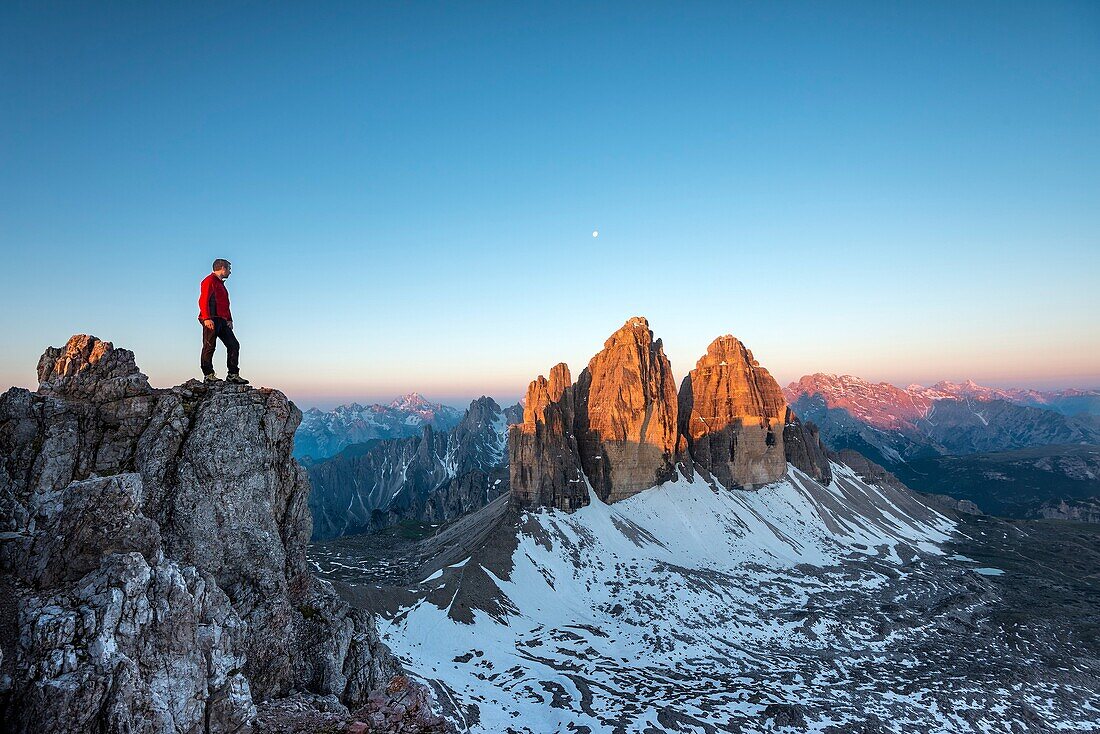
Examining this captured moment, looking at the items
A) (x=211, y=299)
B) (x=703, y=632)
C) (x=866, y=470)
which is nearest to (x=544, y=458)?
(x=703, y=632)

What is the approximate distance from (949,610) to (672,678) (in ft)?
173

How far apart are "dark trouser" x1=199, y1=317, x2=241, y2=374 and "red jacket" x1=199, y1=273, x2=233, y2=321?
0.78 ft

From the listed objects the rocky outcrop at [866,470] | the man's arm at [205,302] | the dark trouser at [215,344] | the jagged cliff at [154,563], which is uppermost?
the man's arm at [205,302]

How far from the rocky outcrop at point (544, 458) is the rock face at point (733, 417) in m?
37.3

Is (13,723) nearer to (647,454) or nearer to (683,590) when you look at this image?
(683,590)

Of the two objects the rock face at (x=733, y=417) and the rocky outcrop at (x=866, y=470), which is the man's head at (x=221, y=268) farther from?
the rocky outcrop at (x=866, y=470)

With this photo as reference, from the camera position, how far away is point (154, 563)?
13000mm

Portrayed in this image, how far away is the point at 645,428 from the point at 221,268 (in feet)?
322

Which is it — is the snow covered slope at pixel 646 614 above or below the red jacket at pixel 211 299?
below

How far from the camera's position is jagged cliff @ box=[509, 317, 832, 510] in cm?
9725

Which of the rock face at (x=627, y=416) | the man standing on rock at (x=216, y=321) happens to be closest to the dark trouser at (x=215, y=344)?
the man standing on rock at (x=216, y=321)

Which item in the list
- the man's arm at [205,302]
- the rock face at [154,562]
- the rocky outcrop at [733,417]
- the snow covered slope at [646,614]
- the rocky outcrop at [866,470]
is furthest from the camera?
the rocky outcrop at [866,470]

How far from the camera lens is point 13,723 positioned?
33.5 ft

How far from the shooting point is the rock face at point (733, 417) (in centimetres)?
12244
